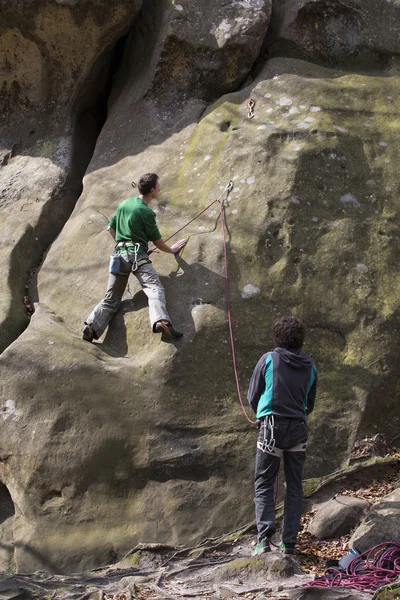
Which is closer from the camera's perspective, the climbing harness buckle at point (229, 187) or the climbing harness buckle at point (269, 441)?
the climbing harness buckle at point (269, 441)

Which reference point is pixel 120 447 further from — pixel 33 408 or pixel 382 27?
pixel 382 27

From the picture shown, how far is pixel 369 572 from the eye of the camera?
218 inches

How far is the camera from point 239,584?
5684 mm

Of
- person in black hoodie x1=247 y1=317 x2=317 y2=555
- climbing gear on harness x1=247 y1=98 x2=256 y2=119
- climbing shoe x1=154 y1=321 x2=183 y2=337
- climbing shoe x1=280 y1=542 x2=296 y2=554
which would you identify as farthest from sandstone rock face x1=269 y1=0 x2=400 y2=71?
climbing shoe x1=280 y1=542 x2=296 y2=554

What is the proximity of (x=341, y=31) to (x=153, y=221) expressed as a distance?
4.18 metres

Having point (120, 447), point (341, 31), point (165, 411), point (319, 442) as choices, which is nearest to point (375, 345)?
point (319, 442)

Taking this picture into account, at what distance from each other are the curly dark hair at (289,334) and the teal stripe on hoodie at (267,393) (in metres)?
0.17

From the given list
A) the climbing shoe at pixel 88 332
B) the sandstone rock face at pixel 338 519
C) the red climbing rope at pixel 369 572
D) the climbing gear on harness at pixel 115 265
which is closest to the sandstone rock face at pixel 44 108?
the climbing shoe at pixel 88 332

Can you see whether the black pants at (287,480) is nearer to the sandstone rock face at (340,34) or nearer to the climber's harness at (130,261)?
the climber's harness at (130,261)

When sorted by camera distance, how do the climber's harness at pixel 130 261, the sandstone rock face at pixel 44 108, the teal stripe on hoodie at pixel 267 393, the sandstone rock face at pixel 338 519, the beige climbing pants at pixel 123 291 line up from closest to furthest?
the teal stripe on hoodie at pixel 267 393 < the sandstone rock face at pixel 338 519 < the beige climbing pants at pixel 123 291 < the climber's harness at pixel 130 261 < the sandstone rock face at pixel 44 108

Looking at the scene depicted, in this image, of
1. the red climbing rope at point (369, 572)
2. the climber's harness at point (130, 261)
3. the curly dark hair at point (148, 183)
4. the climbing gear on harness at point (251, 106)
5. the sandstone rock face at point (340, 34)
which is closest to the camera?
the red climbing rope at point (369, 572)

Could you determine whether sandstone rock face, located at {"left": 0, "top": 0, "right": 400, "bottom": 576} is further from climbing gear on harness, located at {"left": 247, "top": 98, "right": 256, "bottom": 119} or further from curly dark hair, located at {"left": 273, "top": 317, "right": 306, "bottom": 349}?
curly dark hair, located at {"left": 273, "top": 317, "right": 306, "bottom": 349}

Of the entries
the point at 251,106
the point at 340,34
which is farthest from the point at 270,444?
the point at 340,34

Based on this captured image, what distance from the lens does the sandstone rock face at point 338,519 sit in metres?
6.65
